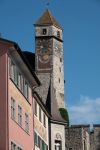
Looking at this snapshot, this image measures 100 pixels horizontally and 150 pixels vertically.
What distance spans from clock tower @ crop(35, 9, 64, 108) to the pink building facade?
76.5m

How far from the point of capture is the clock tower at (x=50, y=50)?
412ft

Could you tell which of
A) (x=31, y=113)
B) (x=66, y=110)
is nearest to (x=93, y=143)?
(x=66, y=110)

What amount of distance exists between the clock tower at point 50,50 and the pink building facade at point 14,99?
7649cm

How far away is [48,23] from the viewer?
13300cm

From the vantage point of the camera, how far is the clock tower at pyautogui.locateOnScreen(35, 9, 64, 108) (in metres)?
126

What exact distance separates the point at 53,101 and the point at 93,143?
27274 mm

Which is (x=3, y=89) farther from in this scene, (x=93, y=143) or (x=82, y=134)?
(x=93, y=143)

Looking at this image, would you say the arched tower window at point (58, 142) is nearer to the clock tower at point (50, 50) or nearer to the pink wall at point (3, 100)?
the pink wall at point (3, 100)

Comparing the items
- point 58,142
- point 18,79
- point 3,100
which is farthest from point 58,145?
point 3,100

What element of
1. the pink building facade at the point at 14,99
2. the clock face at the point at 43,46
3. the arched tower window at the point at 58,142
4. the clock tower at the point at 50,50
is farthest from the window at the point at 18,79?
the clock face at the point at 43,46

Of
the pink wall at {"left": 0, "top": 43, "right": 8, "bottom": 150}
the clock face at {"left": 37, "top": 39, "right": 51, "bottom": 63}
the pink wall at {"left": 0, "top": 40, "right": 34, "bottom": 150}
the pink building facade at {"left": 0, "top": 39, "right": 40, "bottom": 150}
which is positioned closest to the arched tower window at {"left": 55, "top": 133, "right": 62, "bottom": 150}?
the pink building facade at {"left": 0, "top": 39, "right": 40, "bottom": 150}

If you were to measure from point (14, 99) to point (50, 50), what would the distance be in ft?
294

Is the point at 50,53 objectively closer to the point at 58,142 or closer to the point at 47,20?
the point at 47,20

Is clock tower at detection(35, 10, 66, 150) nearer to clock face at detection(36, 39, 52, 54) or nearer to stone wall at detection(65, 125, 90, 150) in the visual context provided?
clock face at detection(36, 39, 52, 54)
